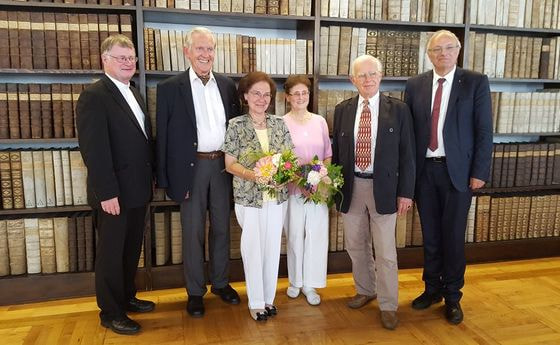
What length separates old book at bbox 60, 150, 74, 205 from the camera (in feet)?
9.99

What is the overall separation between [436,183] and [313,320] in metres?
1.16

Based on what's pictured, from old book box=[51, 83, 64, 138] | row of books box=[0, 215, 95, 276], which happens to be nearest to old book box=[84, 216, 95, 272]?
row of books box=[0, 215, 95, 276]

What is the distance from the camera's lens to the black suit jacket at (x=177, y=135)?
2697 mm

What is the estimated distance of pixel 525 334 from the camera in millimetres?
2623

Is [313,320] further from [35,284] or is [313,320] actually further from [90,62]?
[90,62]

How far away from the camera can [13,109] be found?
2932mm

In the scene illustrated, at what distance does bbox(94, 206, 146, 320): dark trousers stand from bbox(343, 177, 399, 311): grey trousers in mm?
1325

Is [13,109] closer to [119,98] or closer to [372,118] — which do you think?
[119,98]

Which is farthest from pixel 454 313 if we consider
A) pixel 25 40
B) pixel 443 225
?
pixel 25 40

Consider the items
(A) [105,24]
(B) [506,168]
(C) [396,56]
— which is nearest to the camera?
(A) [105,24]

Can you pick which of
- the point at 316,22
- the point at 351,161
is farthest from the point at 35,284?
the point at 316,22

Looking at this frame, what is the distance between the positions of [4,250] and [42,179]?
549 mm

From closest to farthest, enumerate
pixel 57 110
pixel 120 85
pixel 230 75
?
pixel 120 85, pixel 57 110, pixel 230 75

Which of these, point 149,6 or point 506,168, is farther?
point 506,168
